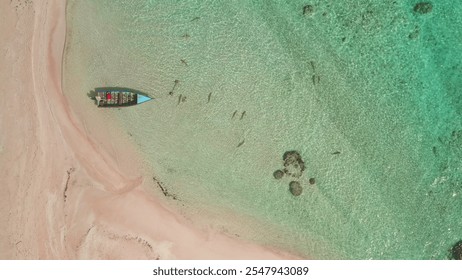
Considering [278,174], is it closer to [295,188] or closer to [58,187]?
[295,188]

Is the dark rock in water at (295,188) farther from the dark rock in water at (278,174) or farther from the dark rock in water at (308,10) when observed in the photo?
the dark rock in water at (308,10)

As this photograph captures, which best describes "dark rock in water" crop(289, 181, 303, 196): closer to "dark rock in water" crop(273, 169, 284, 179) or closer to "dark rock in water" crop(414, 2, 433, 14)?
"dark rock in water" crop(273, 169, 284, 179)

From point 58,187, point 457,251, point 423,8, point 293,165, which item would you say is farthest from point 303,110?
point 58,187

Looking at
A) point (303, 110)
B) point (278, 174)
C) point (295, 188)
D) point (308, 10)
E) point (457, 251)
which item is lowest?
point (457, 251)

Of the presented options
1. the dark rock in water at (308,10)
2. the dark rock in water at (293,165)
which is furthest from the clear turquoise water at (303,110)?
the dark rock in water at (293,165)

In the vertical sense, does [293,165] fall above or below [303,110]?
below

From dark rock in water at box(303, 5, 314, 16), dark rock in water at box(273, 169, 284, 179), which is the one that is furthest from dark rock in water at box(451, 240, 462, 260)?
dark rock in water at box(303, 5, 314, 16)
